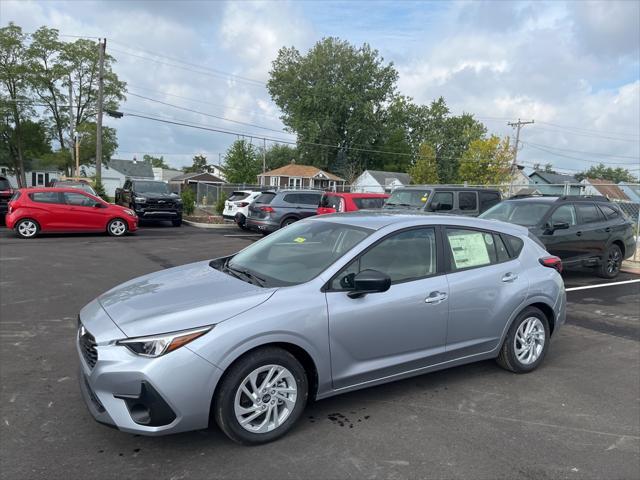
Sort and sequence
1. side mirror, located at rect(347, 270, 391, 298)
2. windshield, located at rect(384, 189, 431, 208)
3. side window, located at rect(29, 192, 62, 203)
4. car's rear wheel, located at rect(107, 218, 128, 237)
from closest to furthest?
side mirror, located at rect(347, 270, 391, 298)
windshield, located at rect(384, 189, 431, 208)
side window, located at rect(29, 192, 62, 203)
car's rear wheel, located at rect(107, 218, 128, 237)

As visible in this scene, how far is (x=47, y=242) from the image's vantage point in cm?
1352

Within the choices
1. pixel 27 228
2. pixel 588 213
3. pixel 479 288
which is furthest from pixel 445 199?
pixel 27 228

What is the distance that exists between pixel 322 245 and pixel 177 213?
16711mm

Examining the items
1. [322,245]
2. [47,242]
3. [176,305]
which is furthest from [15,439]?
[47,242]

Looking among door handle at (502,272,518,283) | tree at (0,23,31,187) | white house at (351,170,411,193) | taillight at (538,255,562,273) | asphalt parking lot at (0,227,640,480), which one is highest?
tree at (0,23,31,187)

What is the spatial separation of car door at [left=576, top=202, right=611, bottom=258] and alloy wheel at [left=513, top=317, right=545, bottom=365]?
17.8 feet

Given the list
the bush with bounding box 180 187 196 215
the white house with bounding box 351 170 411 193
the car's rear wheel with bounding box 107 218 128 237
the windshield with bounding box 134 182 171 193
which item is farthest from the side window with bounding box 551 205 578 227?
the white house with bounding box 351 170 411 193

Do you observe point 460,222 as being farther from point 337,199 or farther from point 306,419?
point 337,199

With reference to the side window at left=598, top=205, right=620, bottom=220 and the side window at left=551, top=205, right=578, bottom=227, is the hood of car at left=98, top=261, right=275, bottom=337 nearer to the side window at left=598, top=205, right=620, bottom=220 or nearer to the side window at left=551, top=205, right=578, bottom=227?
the side window at left=551, top=205, right=578, bottom=227

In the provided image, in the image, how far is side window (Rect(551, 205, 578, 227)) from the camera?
930 cm

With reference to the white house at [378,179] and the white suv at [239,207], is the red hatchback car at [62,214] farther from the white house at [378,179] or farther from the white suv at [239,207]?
the white house at [378,179]

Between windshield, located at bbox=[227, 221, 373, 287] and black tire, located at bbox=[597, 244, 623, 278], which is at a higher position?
windshield, located at bbox=[227, 221, 373, 287]

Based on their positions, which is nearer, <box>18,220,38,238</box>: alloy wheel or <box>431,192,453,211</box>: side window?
<box>431,192,453,211</box>: side window

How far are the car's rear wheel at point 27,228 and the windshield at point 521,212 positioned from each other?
12.5 m
